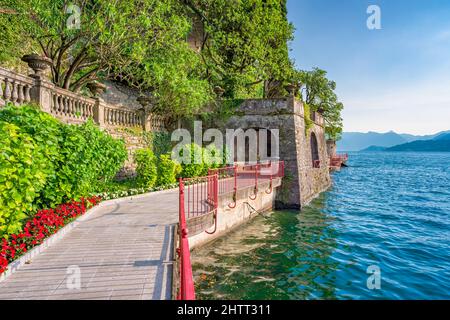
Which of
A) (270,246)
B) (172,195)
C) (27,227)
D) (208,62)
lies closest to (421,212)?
(270,246)

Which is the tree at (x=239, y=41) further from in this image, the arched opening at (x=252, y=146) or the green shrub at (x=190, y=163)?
the green shrub at (x=190, y=163)

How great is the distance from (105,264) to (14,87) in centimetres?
751

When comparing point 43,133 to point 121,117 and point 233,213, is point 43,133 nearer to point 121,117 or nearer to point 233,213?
point 233,213

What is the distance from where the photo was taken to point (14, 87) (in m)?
8.65

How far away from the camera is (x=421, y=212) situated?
1797 centimetres

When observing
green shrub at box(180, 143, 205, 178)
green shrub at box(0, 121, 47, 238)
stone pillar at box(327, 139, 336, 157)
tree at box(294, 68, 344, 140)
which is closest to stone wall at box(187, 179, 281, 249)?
green shrub at box(180, 143, 205, 178)

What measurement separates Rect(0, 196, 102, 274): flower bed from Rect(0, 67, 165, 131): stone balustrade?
13.1ft

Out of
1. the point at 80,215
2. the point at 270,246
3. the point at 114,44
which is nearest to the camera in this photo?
the point at 80,215

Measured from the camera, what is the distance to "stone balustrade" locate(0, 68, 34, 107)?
825cm

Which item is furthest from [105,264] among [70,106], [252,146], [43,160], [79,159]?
[252,146]

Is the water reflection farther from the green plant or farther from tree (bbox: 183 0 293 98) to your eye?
tree (bbox: 183 0 293 98)
